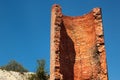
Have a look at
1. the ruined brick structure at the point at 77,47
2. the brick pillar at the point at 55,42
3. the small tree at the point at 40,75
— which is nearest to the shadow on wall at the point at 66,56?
the ruined brick structure at the point at 77,47

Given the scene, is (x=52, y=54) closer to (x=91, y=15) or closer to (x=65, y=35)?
(x=65, y=35)

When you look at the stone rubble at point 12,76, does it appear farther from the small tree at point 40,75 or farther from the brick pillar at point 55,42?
the brick pillar at point 55,42

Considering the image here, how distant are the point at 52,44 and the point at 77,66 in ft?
5.59

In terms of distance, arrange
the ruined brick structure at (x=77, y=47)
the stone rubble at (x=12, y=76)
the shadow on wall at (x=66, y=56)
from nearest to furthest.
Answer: the ruined brick structure at (x=77, y=47) < the shadow on wall at (x=66, y=56) < the stone rubble at (x=12, y=76)

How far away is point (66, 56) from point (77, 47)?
2.77ft

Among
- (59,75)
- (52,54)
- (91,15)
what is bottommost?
(59,75)

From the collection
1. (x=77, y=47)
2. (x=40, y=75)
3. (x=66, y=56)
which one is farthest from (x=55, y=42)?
(x=40, y=75)

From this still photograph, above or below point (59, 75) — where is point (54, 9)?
above

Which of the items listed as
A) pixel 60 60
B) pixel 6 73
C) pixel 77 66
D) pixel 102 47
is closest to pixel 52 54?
pixel 60 60

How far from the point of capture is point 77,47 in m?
14.0

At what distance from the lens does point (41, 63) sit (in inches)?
1231

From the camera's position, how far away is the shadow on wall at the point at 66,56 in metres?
13.0

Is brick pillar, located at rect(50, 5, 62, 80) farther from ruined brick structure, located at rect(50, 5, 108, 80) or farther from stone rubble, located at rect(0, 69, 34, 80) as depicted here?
stone rubble, located at rect(0, 69, 34, 80)

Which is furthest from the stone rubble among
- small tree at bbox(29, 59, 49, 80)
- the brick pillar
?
the brick pillar
